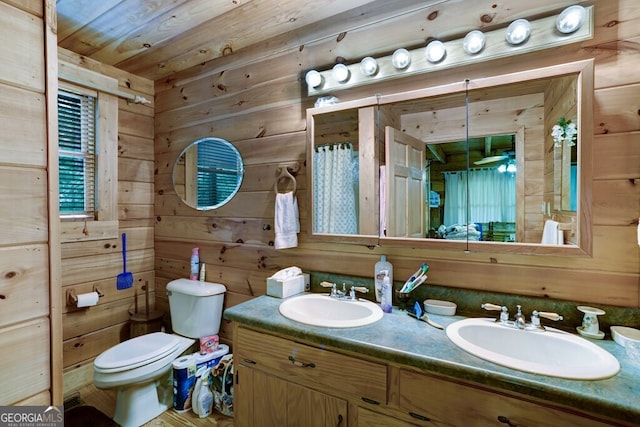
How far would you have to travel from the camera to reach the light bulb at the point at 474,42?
131 centimetres

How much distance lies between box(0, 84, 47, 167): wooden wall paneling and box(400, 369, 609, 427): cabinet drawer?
4.29ft

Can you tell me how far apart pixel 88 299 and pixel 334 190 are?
179cm

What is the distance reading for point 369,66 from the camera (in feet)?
5.13

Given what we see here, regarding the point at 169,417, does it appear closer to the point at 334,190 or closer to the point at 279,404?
the point at 279,404

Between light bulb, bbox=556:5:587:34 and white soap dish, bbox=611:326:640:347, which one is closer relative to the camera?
white soap dish, bbox=611:326:640:347

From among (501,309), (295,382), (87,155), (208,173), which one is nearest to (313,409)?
(295,382)

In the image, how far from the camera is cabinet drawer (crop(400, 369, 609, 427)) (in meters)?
0.86

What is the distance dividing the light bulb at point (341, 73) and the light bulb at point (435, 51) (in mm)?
405

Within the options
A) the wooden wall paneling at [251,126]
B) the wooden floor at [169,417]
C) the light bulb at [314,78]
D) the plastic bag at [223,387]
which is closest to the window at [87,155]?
the wooden wall paneling at [251,126]

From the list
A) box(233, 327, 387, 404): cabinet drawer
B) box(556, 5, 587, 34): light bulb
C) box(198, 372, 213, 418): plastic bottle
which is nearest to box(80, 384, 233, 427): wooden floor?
box(198, 372, 213, 418): plastic bottle

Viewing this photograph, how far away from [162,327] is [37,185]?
1.78 meters

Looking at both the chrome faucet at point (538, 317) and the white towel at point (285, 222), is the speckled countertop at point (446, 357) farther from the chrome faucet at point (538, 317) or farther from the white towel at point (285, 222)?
the white towel at point (285, 222)

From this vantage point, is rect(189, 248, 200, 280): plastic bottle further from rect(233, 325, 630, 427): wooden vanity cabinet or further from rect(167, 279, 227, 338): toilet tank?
rect(233, 325, 630, 427): wooden vanity cabinet

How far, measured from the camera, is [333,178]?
1.73m
